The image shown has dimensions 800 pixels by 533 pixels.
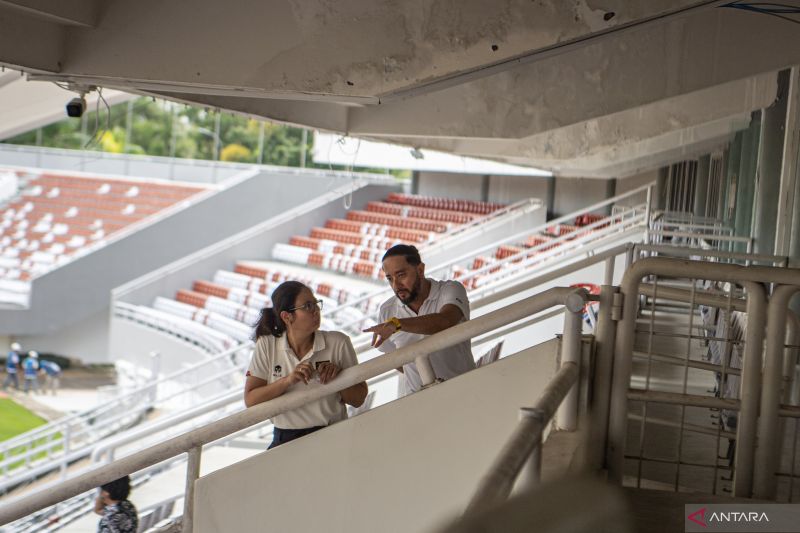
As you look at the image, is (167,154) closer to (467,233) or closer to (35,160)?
(35,160)

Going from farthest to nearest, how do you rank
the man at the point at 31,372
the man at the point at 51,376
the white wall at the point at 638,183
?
the white wall at the point at 638,183
the man at the point at 51,376
the man at the point at 31,372

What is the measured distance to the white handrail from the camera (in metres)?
2.57

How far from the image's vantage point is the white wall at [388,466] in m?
2.84

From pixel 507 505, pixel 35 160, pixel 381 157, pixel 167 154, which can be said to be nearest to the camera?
pixel 507 505

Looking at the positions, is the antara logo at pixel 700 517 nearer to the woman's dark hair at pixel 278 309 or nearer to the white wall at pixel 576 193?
the woman's dark hair at pixel 278 309

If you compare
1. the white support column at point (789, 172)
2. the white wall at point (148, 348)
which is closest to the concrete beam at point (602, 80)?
the white support column at point (789, 172)

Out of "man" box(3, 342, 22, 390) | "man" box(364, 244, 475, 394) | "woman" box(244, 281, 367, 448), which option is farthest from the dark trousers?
"man" box(3, 342, 22, 390)

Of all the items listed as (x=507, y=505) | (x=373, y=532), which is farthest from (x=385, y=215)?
(x=507, y=505)

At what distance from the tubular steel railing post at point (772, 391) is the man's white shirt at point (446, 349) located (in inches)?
51.6

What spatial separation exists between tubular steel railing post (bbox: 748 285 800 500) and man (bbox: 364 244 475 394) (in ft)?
4.08

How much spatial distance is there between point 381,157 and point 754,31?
46.5ft

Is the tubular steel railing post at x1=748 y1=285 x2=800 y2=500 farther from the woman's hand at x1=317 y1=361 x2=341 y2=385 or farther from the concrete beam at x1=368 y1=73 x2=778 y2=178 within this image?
the concrete beam at x1=368 y1=73 x2=778 y2=178

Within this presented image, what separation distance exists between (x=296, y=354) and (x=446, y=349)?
68 cm

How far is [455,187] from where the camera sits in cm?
2422
